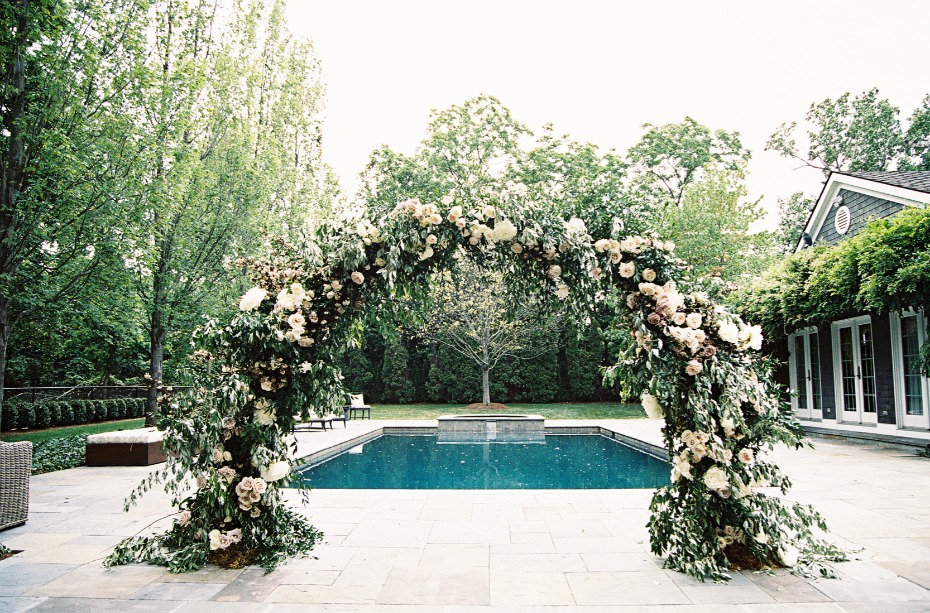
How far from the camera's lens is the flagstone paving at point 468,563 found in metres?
3.17

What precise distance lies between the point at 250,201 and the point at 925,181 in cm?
1247

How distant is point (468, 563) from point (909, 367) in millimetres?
9429

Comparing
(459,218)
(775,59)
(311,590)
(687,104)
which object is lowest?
(311,590)

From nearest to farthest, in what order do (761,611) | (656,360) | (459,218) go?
(761,611) < (656,360) < (459,218)

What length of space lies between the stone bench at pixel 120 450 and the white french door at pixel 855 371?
11863 mm

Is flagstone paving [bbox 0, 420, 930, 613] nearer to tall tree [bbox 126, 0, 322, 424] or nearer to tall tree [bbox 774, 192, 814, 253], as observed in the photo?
tall tree [bbox 126, 0, 322, 424]

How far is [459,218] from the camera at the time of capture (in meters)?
4.09

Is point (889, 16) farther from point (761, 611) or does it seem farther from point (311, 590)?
point (311, 590)

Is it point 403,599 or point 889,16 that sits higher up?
point 889,16

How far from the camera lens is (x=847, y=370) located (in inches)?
455

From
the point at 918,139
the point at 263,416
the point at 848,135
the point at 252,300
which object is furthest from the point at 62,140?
the point at 918,139

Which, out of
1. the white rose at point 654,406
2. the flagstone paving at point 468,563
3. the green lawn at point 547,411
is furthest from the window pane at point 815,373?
the white rose at point 654,406

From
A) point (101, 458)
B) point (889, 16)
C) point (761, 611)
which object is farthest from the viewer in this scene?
point (101, 458)

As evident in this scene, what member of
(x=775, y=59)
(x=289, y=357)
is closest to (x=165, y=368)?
(x=289, y=357)
